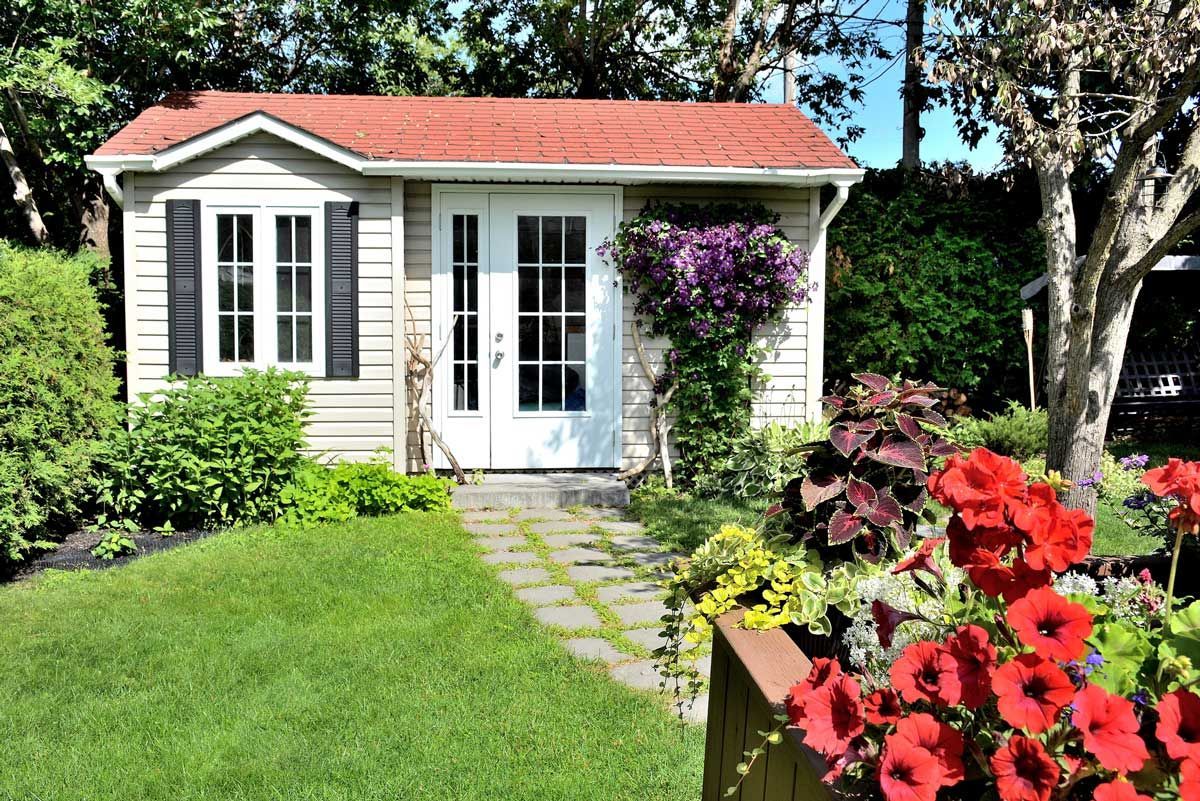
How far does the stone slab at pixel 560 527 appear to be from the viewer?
633 cm

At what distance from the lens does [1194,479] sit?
1.46 meters

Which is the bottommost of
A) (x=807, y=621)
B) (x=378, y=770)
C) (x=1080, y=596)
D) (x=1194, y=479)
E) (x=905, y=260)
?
(x=378, y=770)

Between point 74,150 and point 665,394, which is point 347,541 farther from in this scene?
point 74,150

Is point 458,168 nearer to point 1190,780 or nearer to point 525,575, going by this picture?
point 525,575

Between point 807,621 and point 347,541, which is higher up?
point 807,621

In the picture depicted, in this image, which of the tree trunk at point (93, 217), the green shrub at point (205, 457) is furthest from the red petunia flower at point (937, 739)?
the tree trunk at point (93, 217)

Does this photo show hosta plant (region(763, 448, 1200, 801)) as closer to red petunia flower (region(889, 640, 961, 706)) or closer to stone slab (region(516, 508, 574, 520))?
red petunia flower (region(889, 640, 961, 706))

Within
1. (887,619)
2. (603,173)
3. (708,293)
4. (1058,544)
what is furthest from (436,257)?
(1058,544)

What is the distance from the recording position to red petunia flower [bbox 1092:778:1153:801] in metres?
1.06

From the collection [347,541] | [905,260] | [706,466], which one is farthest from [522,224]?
[905,260]

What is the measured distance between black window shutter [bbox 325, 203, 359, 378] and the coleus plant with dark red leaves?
17.8 feet

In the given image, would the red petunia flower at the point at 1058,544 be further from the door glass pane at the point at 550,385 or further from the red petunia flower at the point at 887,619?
the door glass pane at the point at 550,385

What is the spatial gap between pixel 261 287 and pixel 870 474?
5964 mm

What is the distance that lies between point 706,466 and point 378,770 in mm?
5241
